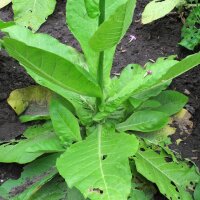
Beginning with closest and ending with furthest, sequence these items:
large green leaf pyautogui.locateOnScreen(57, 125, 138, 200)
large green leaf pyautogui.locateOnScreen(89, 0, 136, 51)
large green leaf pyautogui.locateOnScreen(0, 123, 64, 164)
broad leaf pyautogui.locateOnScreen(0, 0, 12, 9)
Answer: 1. large green leaf pyautogui.locateOnScreen(89, 0, 136, 51)
2. large green leaf pyautogui.locateOnScreen(57, 125, 138, 200)
3. large green leaf pyautogui.locateOnScreen(0, 123, 64, 164)
4. broad leaf pyautogui.locateOnScreen(0, 0, 12, 9)

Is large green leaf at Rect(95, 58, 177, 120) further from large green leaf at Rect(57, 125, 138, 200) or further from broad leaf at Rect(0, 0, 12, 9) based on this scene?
broad leaf at Rect(0, 0, 12, 9)

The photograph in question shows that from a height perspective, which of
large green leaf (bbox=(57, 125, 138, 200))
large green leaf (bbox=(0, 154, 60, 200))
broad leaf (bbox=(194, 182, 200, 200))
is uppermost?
large green leaf (bbox=(57, 125, 138, 200))

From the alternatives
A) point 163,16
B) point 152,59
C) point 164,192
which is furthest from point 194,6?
point 164,192

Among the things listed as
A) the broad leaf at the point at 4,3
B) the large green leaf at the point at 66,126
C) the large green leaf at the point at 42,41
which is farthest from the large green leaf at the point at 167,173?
the broad leaf at the point at 4,3

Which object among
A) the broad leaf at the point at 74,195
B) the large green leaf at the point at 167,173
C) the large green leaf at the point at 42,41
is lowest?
the large green leaf at the point at 167,173

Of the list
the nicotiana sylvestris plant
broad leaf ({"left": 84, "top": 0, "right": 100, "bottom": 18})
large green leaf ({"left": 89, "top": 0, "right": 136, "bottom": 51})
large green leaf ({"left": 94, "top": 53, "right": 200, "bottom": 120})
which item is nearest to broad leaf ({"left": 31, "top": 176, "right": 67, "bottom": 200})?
the nicotiana sylvestris plant

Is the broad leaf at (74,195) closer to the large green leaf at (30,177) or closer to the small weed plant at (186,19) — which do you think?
the large green leaf at (30,177)

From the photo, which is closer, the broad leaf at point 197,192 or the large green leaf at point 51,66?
the large green leaf at point 51,66
